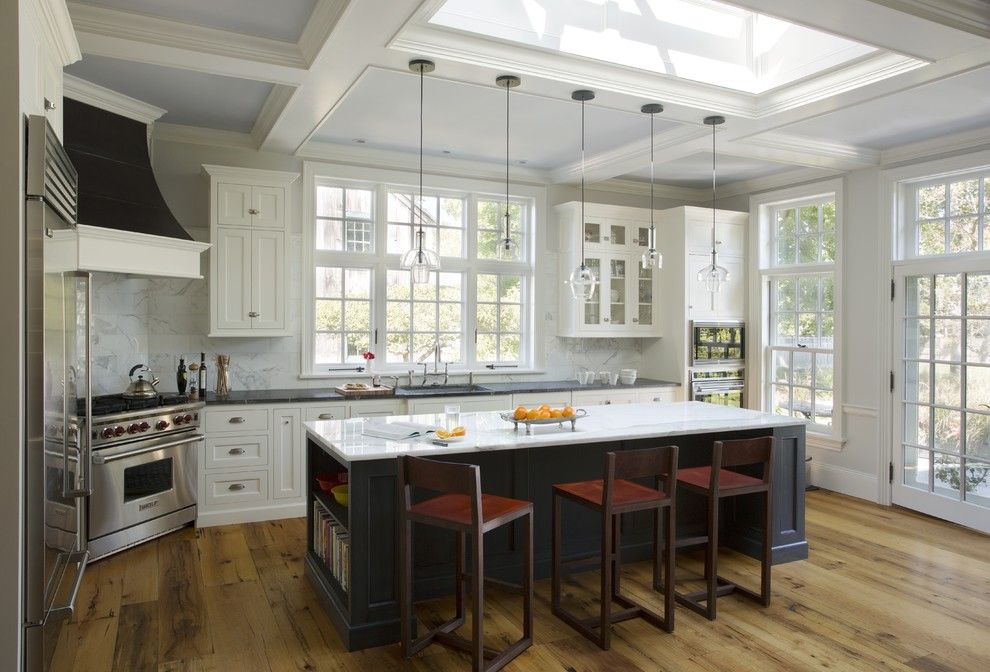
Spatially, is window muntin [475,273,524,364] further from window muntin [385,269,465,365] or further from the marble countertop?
the marble countertop

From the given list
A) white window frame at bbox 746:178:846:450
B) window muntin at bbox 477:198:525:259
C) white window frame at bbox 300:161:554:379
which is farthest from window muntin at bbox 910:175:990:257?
window muntin at bbox 477:198:525:259

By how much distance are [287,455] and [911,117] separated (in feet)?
16.0

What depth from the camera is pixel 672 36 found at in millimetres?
3834

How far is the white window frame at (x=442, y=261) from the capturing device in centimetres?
546

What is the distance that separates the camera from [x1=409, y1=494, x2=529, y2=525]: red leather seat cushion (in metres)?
2.78

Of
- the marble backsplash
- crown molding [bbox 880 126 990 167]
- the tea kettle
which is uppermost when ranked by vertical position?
crown molding [bbox 880 126 990 167]

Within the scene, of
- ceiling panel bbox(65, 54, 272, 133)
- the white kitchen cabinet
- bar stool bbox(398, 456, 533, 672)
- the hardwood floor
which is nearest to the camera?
bar stool bbox(398, 456, 533, 672)

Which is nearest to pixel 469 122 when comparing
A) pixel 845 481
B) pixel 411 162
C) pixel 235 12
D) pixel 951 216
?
pixel 411 162

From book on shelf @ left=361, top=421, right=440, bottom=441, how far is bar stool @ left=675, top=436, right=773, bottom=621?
4.40 ft

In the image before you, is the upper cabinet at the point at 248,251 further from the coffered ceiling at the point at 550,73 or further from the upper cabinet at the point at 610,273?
the upper cabinet at the point at 610,273

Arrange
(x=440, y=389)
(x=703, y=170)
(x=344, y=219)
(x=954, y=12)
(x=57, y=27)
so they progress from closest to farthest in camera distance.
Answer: (x=57, y=27)
(x=954, y=12)
(x=440, y=389)
(x=344, y=219)
(x=703, y=170)

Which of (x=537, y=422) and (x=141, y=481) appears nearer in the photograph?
(x=537, y=422)

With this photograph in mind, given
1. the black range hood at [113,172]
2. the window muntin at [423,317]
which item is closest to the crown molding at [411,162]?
the window muntin at [423,317]

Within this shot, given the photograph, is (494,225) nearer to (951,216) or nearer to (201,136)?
(201,136)
